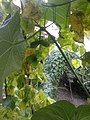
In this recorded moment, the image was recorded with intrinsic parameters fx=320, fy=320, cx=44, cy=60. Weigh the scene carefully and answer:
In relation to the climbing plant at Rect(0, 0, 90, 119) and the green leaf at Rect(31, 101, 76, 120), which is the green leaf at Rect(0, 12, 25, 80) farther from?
the green leaf at Rect(31, 101, 76, 120)

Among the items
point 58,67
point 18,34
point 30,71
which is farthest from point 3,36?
point 58,67

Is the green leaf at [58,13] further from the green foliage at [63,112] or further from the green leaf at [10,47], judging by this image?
the green foliage at [63,112]

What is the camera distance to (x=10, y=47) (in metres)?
0.68

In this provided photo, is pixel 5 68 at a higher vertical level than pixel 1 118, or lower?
higher

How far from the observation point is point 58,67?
4203mm

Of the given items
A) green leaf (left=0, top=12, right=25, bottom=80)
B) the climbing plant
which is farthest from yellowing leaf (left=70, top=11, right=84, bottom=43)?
green leaf (left=0, top=12, right=25, bottom=80)

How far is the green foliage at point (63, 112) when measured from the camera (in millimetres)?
545

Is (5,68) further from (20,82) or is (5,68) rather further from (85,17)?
(20,82)

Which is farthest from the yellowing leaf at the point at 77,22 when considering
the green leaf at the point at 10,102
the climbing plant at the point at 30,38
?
the green leaf at the point at 10,102

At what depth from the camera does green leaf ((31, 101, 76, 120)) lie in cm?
55

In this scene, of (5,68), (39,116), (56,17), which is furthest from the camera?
(56,17)

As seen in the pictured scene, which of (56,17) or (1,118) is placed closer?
(1,118)

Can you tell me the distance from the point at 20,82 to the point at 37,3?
13.7 inches

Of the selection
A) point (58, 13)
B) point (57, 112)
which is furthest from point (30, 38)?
point (57, 112)
